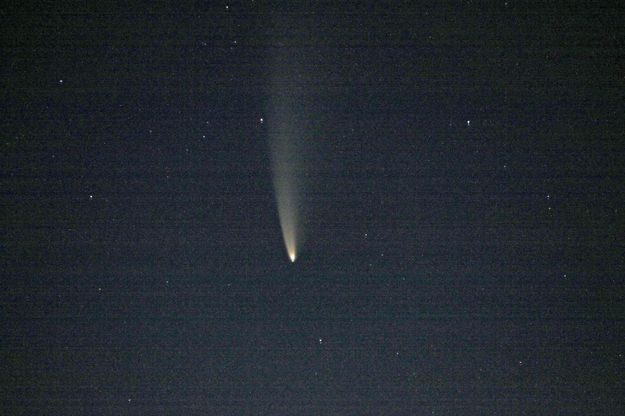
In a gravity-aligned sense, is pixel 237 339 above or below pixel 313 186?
below

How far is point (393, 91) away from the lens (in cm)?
91

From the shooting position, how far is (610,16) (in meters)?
0.90

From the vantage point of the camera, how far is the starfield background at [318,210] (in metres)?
0.90

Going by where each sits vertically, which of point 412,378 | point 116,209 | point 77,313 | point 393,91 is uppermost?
point 393,91

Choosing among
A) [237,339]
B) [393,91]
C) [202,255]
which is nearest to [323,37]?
[393,91]

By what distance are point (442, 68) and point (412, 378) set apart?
0.48 metres

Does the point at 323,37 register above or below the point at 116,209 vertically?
above

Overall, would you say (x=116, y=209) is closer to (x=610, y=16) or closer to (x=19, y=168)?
(x=19, y=168)

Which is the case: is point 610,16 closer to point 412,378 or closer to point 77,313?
point 412,378

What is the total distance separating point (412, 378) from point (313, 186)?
33 cm

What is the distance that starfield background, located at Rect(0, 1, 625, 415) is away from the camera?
0.90 m

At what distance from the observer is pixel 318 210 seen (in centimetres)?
91

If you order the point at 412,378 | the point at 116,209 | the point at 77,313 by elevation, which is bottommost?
the point at 412,378

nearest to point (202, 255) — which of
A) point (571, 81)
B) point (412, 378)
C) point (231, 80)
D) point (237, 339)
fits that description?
point (237, 339)
